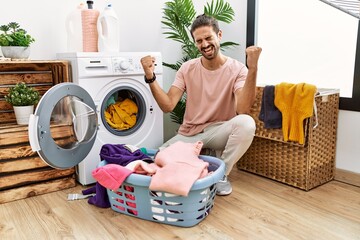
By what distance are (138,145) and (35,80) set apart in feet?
2.75

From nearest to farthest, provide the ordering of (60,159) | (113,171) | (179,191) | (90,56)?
1. (179,191)
2. (113,171)
3. (60,159)
4. (90,56)

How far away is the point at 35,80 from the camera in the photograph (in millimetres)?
2264

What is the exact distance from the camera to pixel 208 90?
2096 mm

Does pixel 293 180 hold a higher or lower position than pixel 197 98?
lower

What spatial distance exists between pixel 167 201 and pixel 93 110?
744 mm

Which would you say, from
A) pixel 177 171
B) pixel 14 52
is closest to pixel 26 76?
pixel 14 52

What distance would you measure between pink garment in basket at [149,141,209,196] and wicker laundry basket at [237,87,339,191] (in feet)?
2.26

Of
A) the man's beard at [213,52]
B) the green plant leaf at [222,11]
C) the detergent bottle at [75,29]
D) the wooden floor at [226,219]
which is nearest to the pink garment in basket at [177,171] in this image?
the wooden floor at [226,219]

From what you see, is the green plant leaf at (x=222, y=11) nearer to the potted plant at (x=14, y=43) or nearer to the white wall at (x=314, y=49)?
the white wall at (x=314, y=49)

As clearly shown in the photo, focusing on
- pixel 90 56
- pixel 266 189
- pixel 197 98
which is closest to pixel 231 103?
pixel 197 98

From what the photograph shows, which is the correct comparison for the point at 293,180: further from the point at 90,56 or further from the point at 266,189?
the point at 90,56

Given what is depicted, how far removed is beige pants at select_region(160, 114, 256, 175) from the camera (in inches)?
74.5

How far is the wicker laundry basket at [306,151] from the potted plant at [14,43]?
1525mm

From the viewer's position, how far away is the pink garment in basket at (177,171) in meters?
1.49
